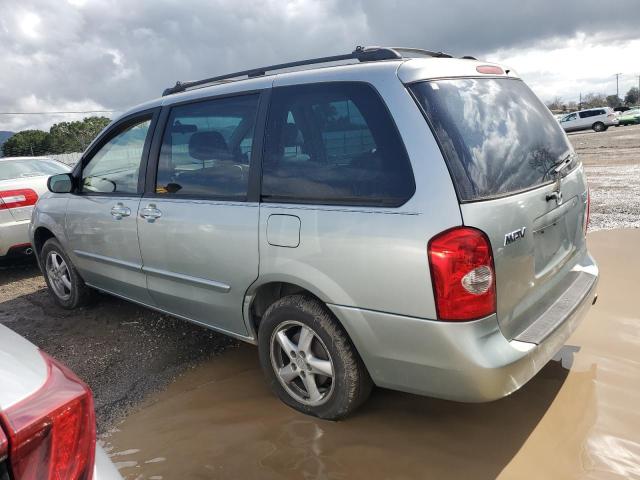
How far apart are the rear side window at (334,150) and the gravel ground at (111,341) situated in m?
1.65

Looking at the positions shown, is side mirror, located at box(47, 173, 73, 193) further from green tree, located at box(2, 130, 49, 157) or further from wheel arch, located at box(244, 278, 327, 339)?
green tree, located at box(2, 130, 49, 157)

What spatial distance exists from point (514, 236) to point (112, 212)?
113 inches

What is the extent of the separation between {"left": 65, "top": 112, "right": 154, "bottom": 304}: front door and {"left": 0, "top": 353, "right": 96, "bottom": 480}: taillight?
2404 millimetres

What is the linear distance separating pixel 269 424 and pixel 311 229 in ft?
3.78

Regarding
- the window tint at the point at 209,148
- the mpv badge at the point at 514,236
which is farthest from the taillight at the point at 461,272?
the window tint at the point at 209,148

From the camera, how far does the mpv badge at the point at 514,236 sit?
89.1 inches

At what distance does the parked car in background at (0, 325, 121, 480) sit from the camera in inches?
46.1

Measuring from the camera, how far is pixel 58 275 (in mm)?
4945

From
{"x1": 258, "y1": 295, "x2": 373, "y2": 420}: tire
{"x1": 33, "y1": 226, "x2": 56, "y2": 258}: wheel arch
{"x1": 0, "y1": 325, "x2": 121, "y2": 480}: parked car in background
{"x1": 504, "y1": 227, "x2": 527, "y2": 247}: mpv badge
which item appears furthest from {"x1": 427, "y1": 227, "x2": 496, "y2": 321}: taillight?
{"x1": 33, "y1": 226, "x2": 56, "y2": 258}: wheel arch

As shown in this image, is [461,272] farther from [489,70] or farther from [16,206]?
[16,206]

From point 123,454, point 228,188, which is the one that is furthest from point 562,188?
point 123,454

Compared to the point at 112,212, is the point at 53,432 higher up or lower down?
lower down

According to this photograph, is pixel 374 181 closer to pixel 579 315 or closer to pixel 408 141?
pixel 408 141

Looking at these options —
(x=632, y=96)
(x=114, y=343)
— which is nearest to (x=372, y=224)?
(x=114, y=343)
